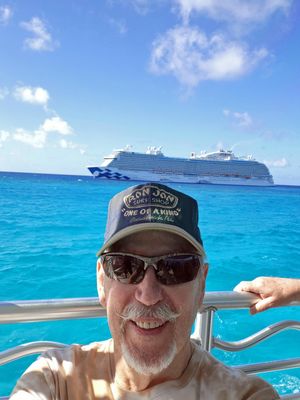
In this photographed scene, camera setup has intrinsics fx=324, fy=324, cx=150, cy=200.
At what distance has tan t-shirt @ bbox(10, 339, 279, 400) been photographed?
809mm

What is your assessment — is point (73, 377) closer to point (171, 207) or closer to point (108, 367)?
point (108, 367)

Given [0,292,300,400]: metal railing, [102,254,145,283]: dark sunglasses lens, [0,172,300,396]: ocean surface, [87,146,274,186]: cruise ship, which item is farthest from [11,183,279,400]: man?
[87,146,274,186]: cruise ship

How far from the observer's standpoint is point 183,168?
46438mm

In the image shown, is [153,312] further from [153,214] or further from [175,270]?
[153,214]

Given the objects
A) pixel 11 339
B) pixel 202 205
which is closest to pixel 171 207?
pixel 11 339

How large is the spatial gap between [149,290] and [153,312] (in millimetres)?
57

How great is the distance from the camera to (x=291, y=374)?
3.66m

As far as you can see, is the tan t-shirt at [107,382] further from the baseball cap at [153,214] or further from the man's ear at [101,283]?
the baseball cap at [153,214]

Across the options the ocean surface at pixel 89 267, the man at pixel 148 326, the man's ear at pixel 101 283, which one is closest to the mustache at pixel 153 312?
the man at pixel 148 326

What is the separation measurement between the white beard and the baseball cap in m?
0.27

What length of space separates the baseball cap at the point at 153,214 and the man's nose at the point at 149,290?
13 centimetres

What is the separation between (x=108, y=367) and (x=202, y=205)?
2122cm

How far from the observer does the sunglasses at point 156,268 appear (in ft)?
2.91

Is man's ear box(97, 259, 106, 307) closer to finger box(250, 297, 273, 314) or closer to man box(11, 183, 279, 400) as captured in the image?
man box(11, 183, 279, 400)
